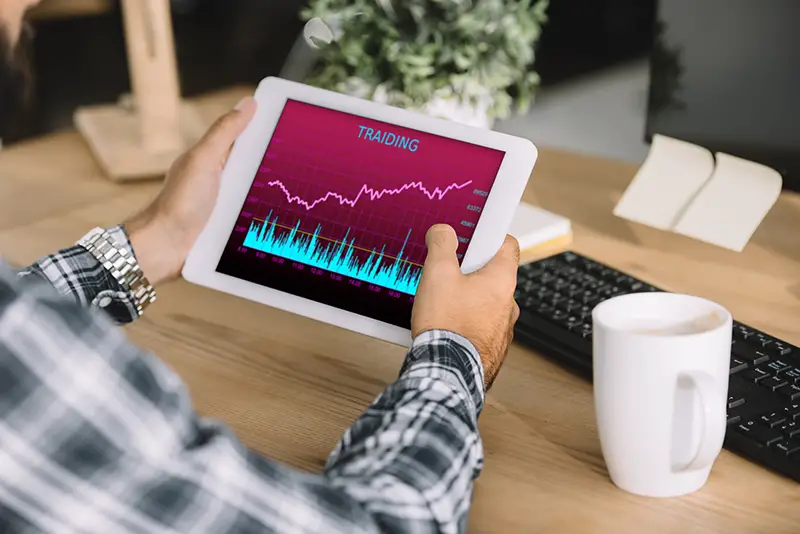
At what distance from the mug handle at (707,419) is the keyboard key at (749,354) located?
163 mm

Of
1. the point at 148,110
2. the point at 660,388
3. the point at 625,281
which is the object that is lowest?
the point at 148,110

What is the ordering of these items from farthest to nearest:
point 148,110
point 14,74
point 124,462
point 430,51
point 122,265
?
1. point 148,110
2. point 430,51
3. point 122,265
4. point 14,74
5. point 124,462

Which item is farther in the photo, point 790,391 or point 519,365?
point 519,365

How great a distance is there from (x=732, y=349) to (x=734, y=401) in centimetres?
8

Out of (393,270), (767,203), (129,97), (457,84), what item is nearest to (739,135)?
(767,203)

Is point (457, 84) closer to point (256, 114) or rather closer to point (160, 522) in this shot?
point (256, 114)

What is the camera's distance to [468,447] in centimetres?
67

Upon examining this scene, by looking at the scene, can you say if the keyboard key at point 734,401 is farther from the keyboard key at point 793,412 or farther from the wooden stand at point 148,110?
the wooden stand at point 148,110

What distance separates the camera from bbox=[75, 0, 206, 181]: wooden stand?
1.39 meters

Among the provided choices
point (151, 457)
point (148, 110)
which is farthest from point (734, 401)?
point (148, 110)

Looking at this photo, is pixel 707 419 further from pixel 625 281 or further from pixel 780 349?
pixel 625 281

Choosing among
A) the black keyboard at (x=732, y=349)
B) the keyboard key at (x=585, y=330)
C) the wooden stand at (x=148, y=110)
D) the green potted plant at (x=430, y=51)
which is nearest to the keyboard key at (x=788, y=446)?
the black keyboard at (x=732, y=349)

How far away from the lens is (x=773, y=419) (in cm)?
76

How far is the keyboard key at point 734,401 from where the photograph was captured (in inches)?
30.5
